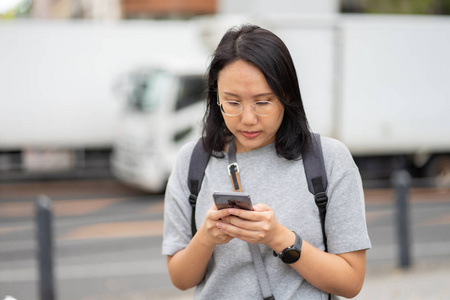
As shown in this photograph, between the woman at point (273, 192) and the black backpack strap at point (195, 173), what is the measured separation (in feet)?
0.06

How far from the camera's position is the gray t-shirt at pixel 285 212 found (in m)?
1.73

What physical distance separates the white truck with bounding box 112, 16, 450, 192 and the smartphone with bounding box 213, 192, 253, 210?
9088mm

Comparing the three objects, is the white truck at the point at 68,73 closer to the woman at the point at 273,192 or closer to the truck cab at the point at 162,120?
the truck cab at the point at 162,120

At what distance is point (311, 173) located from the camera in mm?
1737

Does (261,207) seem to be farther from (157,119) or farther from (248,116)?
(157,119)

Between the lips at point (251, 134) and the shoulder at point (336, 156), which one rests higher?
the lips at point (251, 134)

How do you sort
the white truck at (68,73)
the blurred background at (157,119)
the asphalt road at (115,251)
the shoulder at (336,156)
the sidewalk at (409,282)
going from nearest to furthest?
the shoulder at (336,156)
the sidewalk at (409,282)
the asphalt road at (115,251)
the blurred background at (157,119)
the white truck at (68,73)

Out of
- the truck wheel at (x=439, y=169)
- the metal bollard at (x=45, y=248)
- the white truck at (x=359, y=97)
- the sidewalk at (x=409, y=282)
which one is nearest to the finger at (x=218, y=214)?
the metal bollard at (x=45, y=248)

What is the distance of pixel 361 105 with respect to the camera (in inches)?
480

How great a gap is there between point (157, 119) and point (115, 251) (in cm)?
388

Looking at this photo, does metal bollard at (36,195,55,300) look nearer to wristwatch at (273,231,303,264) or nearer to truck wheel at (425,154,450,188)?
wristwatch at (273,231,303,264)

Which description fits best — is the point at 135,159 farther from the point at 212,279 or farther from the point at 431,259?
the point at 212,279

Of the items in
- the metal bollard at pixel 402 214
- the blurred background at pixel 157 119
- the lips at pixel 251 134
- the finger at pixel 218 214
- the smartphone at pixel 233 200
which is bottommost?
the blurred background at pixel 157 119

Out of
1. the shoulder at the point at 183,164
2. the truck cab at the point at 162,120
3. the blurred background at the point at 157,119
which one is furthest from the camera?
the truck cab at the point at 162,120
